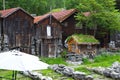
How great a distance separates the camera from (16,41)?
126 ft

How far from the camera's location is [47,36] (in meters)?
41.0

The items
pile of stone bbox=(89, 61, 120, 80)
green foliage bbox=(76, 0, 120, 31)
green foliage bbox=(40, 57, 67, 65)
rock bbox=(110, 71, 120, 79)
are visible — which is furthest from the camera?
green foliage bbox=(76, 0, 120, 31)

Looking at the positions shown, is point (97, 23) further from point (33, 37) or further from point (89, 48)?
point (33, 37)

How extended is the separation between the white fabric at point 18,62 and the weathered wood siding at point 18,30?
791 inches

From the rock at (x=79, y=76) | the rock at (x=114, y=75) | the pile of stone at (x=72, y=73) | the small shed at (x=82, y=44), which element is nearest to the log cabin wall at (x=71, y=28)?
the small shed at (x=82, y=44)

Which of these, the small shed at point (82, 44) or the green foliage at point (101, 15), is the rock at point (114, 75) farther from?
the green foliage at point (101, 15)

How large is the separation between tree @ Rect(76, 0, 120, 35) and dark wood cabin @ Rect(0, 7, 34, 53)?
7186mm

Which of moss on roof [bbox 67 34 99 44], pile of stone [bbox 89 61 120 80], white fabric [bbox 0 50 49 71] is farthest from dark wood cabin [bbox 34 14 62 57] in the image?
white fabric [bbox 0 50 49 71]

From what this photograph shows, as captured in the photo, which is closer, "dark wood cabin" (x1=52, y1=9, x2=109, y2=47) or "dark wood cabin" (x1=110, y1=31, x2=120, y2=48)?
"dark wood cabin" (x1=52, y1=9, x2=109, y2=47)

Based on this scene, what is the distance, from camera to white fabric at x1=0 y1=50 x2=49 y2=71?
16.9m

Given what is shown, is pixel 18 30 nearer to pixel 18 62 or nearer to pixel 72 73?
pixel 72 73

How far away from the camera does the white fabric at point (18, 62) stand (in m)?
16.9

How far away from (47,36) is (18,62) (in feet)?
78.7

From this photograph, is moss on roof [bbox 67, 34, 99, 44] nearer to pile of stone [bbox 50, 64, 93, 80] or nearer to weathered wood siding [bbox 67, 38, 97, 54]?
weathered wood siding [bbox 67, 38, 97, 54]
